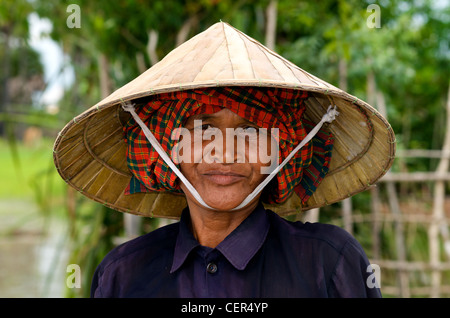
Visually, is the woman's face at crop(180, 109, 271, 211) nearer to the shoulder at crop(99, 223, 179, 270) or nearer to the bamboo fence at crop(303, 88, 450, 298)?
the shoulder at crop(99, 223, 179, 270)

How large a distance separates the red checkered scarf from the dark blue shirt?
0.14 metres

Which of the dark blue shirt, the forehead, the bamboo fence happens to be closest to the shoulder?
the dark blue shirt

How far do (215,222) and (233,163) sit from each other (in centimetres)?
20

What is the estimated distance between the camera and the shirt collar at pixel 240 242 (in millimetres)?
1250

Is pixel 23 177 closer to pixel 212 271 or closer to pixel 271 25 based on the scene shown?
pixel 271 25

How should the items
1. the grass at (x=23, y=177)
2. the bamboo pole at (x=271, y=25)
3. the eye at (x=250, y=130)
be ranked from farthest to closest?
the grass at (x=23, y=177)
the bamboo pole at (x=271, y=25)
the eye at (x=250, y=130)

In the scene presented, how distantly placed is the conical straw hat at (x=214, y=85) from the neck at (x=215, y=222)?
261 millimetres

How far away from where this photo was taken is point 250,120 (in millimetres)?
→ 1261

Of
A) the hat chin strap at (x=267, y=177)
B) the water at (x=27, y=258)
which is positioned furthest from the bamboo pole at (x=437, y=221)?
the water at (x=27, y=258)

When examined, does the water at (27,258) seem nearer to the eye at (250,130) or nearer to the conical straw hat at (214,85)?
the conical straw hat at (214,85)

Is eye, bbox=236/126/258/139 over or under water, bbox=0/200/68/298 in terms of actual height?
over

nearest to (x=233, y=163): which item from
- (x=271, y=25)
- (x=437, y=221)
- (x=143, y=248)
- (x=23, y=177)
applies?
(x=143, y=248)

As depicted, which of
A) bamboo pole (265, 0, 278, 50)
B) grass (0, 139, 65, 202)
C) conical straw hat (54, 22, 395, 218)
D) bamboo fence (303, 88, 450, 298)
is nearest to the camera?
conical straw hat (54, 22, 395, 218)

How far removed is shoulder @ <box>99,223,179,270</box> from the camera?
1.37 m
